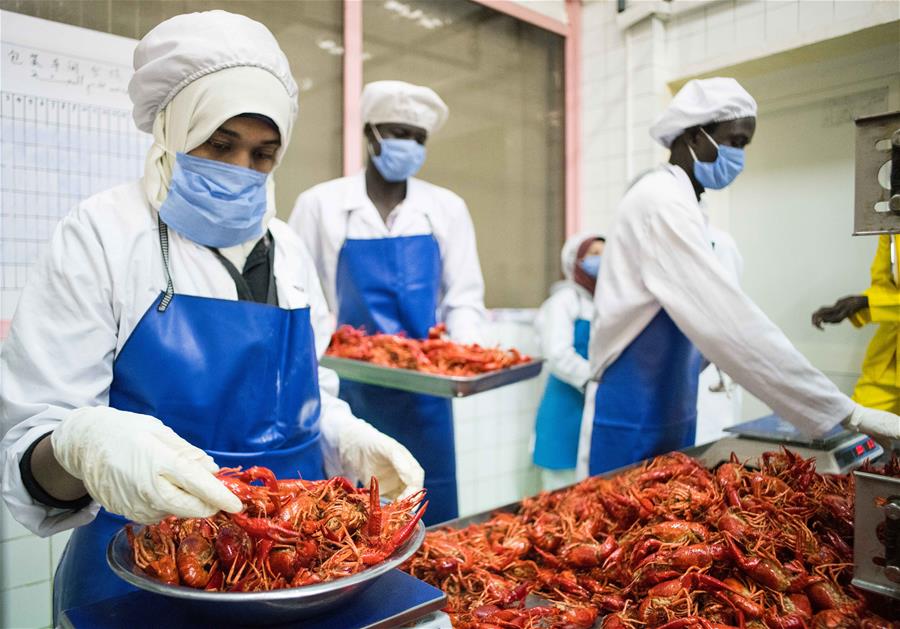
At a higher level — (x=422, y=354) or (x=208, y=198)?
(x=208, y=198)

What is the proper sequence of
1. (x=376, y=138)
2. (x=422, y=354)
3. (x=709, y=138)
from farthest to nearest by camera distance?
(x=376, y=138)
(x=422, y=354)
(x=709, y=138)

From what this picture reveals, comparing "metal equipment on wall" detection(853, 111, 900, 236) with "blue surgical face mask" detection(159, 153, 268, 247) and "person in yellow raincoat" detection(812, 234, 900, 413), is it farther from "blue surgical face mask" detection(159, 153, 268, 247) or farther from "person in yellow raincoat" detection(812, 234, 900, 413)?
"blue surgical face mask" detection(159, 153, 268, 247)

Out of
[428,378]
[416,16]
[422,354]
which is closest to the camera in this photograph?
[428,378]

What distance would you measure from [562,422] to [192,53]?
3396 mm

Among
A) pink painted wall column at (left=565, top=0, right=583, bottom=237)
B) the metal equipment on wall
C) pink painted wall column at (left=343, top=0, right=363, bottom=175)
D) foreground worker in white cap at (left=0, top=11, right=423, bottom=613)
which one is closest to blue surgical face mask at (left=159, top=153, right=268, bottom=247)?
→ foreground worker in white cap at (left=0, top=11, right=423, bottom=613)

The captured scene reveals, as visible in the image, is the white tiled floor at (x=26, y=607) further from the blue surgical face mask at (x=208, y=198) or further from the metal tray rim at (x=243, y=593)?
the metal tray rim at (x=243, y=593)

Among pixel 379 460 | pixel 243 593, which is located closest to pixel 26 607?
pixel 379 460

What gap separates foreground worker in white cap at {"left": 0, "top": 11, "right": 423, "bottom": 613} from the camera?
4.78ft

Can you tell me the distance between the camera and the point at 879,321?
5.74 feet

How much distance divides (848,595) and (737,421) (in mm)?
1620

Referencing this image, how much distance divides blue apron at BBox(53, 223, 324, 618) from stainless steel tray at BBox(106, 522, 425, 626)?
0.57 meters

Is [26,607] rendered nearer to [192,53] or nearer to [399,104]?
[192,53]

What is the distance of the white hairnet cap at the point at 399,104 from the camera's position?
3.28 m

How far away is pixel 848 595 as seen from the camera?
51.8 inches
